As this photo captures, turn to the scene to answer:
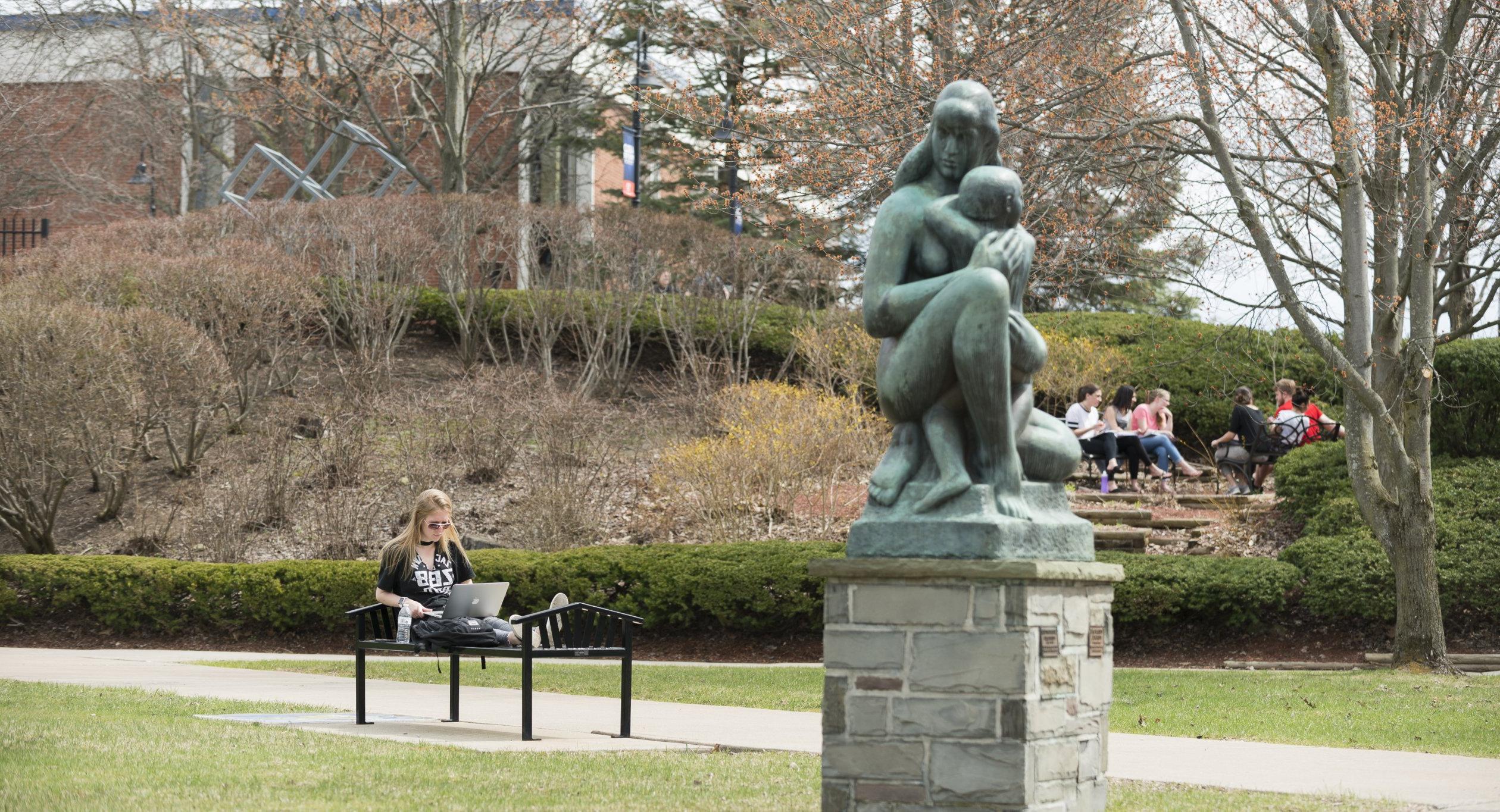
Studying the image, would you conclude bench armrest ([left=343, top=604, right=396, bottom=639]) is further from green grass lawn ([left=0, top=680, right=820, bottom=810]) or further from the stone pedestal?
the stone pedestal

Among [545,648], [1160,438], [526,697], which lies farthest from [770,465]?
[526,697]

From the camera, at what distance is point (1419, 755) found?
879cm

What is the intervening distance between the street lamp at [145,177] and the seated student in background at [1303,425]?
22457 mm

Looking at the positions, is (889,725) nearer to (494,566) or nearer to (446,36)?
(494,566)

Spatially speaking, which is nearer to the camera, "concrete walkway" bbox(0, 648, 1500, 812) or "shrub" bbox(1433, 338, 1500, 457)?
"concrete walkway" bbox(0, 648, 1500, 812)

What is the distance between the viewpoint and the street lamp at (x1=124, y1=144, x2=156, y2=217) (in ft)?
110

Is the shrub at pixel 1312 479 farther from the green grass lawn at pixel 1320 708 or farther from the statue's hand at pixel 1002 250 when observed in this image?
the statue's hand at pixel 1002 250

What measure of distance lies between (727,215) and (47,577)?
623 inches

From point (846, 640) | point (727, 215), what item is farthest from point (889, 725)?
point (727, 215)

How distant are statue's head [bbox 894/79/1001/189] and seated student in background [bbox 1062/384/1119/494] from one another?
1392cm

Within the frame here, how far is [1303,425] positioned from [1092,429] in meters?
2.57

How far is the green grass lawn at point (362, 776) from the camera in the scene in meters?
6.60

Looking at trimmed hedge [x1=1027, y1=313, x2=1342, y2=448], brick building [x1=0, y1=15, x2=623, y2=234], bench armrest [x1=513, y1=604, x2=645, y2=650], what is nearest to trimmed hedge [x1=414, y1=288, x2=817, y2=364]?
trimmed hedge [x1=1027, y1=313, x2=1342, y2=448]

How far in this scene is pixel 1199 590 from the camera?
1541 centimetres
